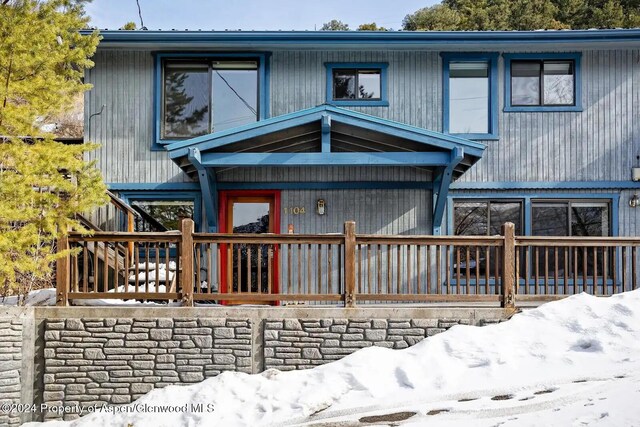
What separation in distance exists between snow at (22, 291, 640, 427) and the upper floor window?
4.89m

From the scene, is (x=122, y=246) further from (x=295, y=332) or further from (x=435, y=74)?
(x=435, y=74)

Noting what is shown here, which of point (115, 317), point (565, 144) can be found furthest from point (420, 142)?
point (115, 317)

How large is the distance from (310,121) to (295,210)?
1.83 metres

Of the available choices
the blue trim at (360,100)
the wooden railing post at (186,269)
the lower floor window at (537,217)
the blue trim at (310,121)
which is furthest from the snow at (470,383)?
the blue trim at (360,100)

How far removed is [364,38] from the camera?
8656 millimetres

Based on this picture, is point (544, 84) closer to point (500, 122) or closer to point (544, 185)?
point (500, 122)

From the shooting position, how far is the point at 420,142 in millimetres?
7602

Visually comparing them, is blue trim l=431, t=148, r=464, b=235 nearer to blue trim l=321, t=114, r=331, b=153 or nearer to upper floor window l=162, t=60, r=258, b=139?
blue trim l=321, t=114, r=331, b=153

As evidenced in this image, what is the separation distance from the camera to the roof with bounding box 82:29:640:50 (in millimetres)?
8555

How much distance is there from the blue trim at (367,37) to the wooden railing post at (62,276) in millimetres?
4330

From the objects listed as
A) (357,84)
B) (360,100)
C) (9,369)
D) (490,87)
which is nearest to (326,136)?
(360,100)

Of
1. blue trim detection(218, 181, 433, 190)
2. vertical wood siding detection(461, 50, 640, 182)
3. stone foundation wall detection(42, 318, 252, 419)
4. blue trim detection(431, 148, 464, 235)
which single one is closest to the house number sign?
blue trim detection(218, 181, 433, 190)

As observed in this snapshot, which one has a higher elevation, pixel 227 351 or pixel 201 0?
pixel 201 0

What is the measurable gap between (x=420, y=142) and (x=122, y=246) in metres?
5.12
